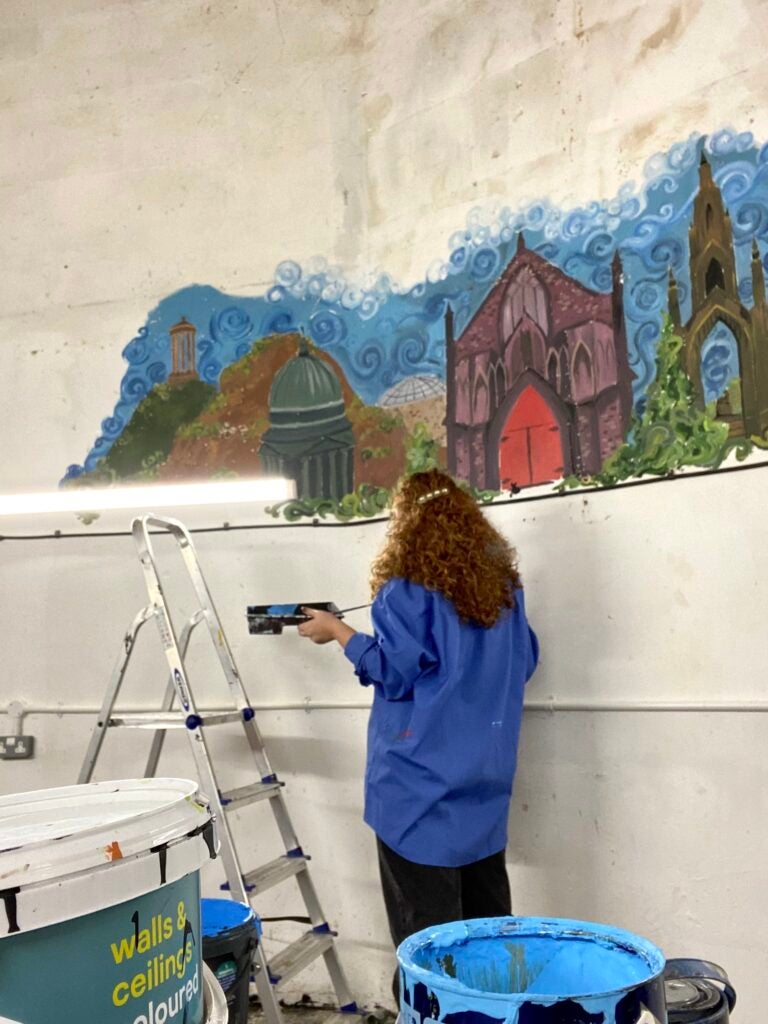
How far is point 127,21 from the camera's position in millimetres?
3211

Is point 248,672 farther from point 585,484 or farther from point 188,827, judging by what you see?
point 188,827

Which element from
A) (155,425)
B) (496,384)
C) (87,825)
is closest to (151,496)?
(155,425)

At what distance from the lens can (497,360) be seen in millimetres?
2670

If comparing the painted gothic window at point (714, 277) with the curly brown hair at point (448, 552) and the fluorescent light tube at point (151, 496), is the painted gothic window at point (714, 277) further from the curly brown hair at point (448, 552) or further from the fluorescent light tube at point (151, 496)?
the fluorescent light tube at point (151, 496)

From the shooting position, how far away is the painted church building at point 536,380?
2.46 meters

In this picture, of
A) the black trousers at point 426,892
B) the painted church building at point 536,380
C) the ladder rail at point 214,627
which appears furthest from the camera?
the ladder rail at point 214,627

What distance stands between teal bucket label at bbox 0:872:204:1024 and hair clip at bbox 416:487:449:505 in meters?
1.33

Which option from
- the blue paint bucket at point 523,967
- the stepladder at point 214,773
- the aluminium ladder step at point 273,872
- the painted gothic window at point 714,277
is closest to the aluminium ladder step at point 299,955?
the stepladder at point 214,773

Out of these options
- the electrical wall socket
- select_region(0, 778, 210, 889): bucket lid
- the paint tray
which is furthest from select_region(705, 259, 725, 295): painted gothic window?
the electrical wall socket

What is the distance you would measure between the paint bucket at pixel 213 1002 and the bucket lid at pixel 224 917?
21.0 inches

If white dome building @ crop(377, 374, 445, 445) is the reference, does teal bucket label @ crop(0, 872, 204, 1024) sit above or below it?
below

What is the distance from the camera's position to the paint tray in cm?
252

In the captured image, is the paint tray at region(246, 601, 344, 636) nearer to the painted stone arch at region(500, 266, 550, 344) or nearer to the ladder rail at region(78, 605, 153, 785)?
the ladder rail at region(78, 605, 153, 785)

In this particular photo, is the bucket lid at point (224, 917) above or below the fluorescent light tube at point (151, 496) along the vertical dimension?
below
